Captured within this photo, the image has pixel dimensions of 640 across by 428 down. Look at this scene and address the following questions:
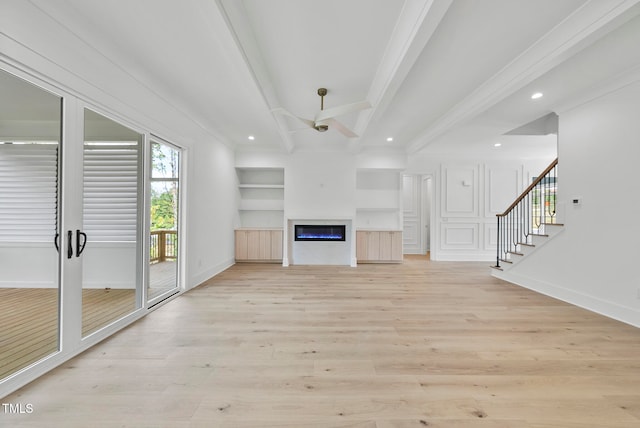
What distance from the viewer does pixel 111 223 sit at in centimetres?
297

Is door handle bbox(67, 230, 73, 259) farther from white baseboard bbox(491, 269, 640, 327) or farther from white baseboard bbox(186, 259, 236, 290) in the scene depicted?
white baseboard bbox(491, 269, 640, 327)

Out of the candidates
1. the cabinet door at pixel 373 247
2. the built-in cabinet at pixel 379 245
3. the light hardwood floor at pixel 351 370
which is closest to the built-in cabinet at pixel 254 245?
the built-in cabinet at pixel 379 245

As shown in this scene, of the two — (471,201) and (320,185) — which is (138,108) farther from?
(471,201)

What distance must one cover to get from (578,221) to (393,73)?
10.9 ft

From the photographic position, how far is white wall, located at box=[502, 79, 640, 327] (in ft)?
9.25

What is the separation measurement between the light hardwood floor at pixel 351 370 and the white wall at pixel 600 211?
1.20ft

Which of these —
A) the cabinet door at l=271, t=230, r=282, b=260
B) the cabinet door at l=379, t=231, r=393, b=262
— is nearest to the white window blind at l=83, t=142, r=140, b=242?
the cabinet door at l=271, t=230, r=282, b=260

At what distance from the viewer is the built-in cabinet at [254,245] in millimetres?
5977

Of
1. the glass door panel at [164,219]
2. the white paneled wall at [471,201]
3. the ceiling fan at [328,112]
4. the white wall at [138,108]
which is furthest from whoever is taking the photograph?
the white paneled wall at [471,201]

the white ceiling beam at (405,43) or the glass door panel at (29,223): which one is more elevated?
the white ceiling beam at (405,43)

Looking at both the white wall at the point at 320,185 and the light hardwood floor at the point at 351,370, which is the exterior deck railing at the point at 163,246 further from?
the white wall at the point at 320,185

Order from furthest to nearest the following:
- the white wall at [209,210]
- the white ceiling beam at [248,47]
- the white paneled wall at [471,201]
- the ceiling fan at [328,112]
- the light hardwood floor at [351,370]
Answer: the white paneled wall at [471,201] → the white wall at [209,210] → the ceiling fan at [328,112] → the white ceiling beam at [248,47] → the light hardwood floor at [351,370]

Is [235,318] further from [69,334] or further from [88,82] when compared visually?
[88,82]

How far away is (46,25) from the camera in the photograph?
5.93 ft
